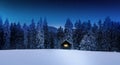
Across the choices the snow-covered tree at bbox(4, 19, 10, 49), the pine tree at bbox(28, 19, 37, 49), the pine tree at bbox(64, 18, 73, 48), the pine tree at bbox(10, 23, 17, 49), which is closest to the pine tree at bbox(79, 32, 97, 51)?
the pine tree at bbox(64, 18, 73, 48)

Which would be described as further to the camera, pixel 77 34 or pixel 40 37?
pixel 40 37

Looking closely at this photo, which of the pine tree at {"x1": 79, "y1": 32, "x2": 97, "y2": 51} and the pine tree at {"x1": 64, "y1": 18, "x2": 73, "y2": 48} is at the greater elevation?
the pine tree at {"x1": 64, "y1": 18, "x2": 73, "y2": 48}

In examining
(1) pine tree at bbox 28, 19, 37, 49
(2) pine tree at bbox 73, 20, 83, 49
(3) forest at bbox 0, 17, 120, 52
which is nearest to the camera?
(3) forest at bbox 0, 17, 120, 52

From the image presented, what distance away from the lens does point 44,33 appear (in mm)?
4141

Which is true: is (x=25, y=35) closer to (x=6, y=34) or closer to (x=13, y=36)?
(x=13, y=36)

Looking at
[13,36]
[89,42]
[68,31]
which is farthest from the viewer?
[13,36]

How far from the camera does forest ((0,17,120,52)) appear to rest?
3.86 m

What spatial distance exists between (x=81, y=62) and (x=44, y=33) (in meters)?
2.11

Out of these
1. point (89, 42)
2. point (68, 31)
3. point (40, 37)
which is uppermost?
point (68, 31)

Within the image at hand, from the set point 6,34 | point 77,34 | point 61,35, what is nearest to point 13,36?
point 6,34

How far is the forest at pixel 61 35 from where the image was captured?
3.86m

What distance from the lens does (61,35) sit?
4.06m

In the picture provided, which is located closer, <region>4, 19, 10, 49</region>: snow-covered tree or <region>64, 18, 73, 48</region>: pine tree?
<region>64, 18, 73, 48</region>: pine tree

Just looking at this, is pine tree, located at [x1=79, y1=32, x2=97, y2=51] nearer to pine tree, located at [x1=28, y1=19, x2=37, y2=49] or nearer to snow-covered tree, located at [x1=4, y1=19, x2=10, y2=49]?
pine tree, located at [x1=28, y1=19, x2=37, y2=49]
